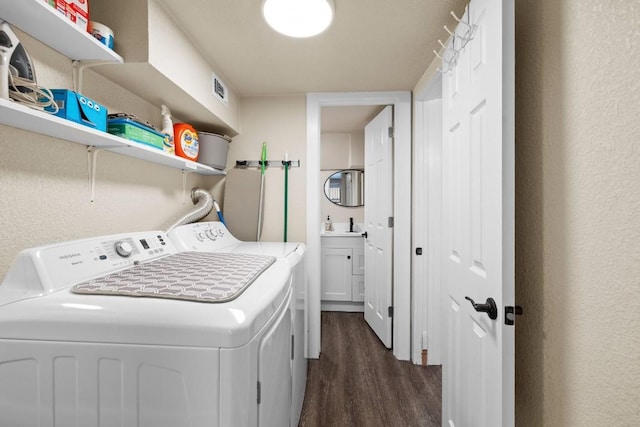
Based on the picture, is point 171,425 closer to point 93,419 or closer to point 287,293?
point 93,419

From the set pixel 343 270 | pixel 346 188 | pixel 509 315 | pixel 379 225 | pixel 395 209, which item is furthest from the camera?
pixel 346 188

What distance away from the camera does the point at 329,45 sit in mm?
1592

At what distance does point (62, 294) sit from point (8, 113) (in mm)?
555

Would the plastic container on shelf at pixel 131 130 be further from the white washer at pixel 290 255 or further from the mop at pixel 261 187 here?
the mop at pixel 261 187

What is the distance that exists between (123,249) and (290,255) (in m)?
0.79

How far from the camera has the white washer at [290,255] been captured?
142 cm

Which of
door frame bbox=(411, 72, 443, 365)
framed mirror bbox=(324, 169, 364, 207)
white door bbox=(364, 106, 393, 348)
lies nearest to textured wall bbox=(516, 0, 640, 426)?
door frame bbox=(411, 72, 443, 365)

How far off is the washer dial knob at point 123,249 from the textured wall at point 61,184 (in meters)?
0.19

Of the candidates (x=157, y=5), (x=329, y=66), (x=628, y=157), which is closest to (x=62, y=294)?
(x=157, y=5)

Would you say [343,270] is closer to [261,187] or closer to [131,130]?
[261,187]

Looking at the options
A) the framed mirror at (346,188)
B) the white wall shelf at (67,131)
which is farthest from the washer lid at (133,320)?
the framed mirror at (346,188)

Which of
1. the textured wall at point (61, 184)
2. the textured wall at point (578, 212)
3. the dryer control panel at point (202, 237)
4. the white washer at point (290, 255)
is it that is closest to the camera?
the textured wall at point (578, 212)

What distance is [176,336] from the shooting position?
0.67 metres

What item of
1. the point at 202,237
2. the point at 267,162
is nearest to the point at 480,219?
the point at 202,237
